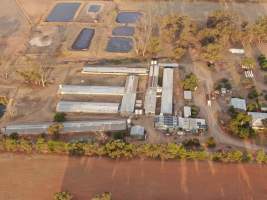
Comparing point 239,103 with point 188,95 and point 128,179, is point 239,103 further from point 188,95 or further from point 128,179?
point 128,179

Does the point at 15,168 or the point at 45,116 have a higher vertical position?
the point at 45,116

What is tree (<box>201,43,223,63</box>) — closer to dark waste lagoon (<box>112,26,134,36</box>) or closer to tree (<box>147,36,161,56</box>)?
tree (<box>147,36,161,56</box>)

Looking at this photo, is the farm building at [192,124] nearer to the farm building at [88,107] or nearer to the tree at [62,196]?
the farm building at [88,107]

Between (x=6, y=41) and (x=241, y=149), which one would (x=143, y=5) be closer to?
(x=6, y=41)

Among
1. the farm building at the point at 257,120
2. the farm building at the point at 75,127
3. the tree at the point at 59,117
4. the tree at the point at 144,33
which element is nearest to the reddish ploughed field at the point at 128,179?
the farm building at the point at 75,127

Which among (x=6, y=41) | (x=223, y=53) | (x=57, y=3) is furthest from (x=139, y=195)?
(x=57, y=3)

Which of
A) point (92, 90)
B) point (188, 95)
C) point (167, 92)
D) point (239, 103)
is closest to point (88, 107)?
point (92, 90)

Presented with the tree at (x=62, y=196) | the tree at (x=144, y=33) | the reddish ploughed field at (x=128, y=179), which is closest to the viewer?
the tree at (x=62, y=196)
